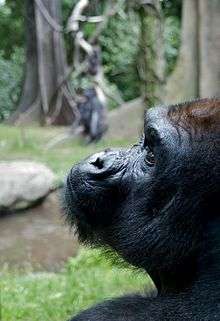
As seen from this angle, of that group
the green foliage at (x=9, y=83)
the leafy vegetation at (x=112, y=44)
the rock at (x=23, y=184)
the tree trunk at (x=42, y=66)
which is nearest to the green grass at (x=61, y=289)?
the rock at (x=23, y=184)

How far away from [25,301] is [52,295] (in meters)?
0.19

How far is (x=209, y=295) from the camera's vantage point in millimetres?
2010

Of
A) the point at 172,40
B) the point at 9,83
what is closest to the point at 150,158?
the point at 9,83

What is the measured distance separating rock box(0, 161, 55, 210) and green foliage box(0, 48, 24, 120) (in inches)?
238

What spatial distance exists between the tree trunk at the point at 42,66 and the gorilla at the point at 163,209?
12500mm

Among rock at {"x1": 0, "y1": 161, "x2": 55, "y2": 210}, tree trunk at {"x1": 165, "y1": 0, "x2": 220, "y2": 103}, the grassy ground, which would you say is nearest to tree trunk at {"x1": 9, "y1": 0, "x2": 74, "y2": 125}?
rock at {"x1": 0, "y1": 161, "x2": 55, "y2": 210}

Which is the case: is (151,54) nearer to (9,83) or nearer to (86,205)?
(86,205)

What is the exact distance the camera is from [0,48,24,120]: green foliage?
15.1 meters

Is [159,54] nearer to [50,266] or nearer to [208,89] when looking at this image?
[208,89]

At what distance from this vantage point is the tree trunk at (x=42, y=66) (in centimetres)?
1519

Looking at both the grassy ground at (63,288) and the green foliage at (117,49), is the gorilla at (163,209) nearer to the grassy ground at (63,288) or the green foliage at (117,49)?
the grassy ground at (63,288)

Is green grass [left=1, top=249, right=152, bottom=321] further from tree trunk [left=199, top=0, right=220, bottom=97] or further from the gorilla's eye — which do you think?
the gorilla's eye

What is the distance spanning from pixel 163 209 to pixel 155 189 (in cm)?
7

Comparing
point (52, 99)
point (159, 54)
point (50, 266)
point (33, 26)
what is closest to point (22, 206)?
point (50, 266)
